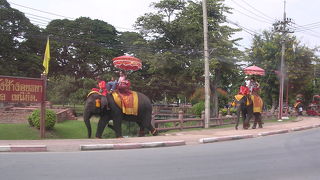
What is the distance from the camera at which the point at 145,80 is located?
3581 centimetres

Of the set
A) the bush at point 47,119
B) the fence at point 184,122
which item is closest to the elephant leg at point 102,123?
the fence at point 184,122

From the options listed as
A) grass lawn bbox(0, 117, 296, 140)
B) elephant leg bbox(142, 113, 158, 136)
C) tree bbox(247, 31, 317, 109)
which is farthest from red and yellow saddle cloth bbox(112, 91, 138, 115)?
tree bbox(247, 31, 317, 109)

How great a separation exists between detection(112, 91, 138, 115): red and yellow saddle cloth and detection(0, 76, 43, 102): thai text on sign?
3.12 m

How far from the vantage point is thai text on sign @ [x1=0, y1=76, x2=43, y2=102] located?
13367mm

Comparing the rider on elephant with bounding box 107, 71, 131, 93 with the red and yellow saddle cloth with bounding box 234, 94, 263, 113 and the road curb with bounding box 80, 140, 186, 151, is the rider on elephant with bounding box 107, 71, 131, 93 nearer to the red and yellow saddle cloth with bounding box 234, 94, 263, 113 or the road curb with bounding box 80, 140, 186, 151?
the road curb with bounding box 80, 140, 186, 151

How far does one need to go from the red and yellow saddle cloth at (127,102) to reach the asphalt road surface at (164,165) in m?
5.37

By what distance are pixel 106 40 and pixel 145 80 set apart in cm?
924

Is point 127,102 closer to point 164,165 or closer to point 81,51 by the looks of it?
point 164,165

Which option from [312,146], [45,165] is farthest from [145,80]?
[45,165]

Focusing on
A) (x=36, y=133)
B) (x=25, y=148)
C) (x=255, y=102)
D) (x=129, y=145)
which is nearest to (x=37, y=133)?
(x=36, y=133)

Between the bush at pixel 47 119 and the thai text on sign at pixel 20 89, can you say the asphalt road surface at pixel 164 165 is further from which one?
the bush at pixel 47 119

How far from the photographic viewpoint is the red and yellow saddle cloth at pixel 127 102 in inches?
615

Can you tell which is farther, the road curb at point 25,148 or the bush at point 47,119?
the bush at point 47,119

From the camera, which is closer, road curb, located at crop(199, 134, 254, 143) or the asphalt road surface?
the asphalt road surface
